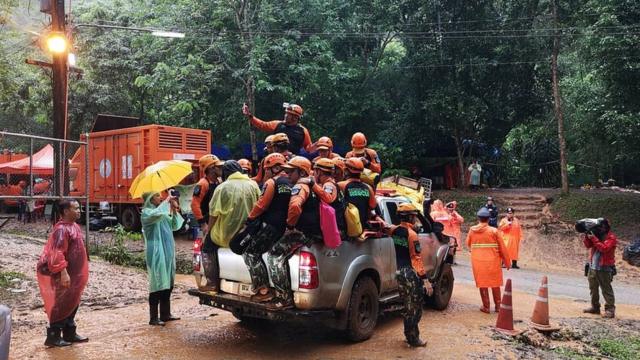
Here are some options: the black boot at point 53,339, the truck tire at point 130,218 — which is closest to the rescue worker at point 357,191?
the black boot at point 53,339

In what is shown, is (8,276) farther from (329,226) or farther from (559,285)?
(559,285)

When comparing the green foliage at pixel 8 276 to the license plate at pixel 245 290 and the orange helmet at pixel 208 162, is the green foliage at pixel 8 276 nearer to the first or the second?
the orange helmet at pixel 208 162

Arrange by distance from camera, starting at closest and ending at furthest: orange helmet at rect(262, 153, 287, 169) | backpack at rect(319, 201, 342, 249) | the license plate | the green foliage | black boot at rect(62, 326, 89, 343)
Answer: backpack at rect(319, 201, 342, 249) < the license plate < orange helmet at rect(262, 153, 287, 169) < black boot at rect(62, 326, 89, 343) < the green foliage

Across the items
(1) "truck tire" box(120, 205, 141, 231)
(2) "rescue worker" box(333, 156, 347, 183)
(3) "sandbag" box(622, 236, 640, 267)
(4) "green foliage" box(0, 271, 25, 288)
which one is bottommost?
(3) "sandbag" box(622, 236, 640, 267)

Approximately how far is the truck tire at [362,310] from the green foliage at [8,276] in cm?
574

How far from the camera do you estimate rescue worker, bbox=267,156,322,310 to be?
524cm

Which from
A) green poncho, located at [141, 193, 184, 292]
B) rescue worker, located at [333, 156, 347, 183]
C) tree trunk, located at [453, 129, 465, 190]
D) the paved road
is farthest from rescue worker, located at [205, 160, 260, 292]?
tree trunk, located at [453, 129, 465, 190]

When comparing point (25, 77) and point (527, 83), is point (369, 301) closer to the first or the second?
point (527, 83)

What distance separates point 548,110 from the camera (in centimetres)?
2303

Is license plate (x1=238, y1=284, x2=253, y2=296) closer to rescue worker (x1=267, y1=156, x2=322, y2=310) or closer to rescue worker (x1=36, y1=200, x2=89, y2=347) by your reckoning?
rescue worker (x1=267, y1=156, x2=322, y2=310)

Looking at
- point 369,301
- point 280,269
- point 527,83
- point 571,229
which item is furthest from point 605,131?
point 280,269

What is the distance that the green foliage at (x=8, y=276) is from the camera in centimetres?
825

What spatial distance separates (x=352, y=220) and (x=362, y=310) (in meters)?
1.07

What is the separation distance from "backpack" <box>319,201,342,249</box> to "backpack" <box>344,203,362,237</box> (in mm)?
392
